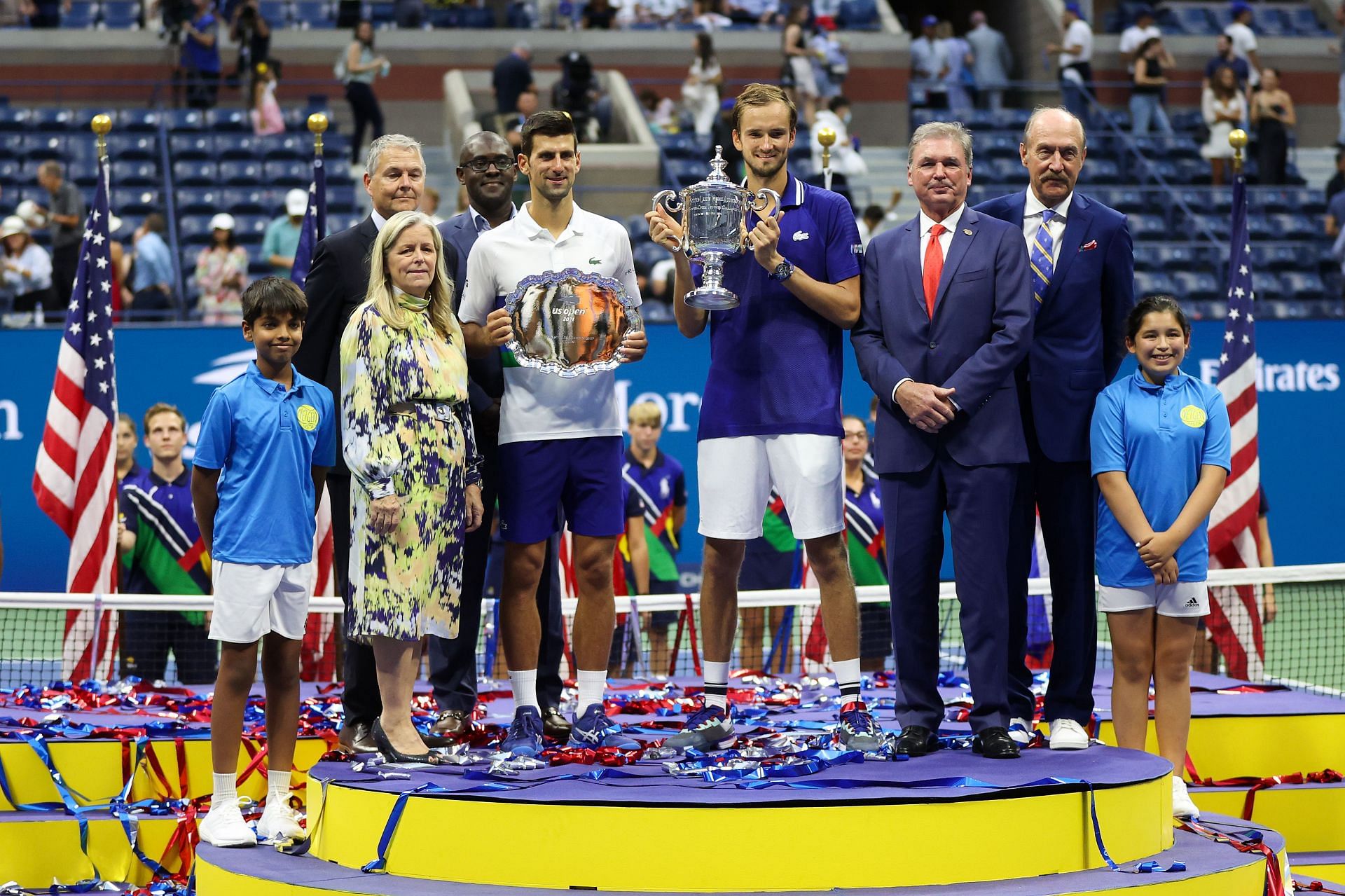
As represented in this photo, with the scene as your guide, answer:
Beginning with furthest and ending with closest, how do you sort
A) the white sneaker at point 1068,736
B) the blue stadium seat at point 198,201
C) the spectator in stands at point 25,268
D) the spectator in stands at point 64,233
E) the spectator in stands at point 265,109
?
the spectator in stands at point 265,109, the blue stadium seat at point 198,201, the spectator in stands at point 64,233, the spectator in stands at point 25,268, the white sneaker at point 1068,736

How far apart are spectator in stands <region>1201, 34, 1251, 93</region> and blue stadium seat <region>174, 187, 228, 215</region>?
40.5 feet

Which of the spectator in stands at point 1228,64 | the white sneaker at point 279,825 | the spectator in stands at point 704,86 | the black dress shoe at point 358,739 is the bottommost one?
the white sneaker at point 279,825

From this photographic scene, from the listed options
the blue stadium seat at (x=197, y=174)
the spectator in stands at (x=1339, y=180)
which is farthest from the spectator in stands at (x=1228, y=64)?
the blue stadium seat at (x=197, y=174)

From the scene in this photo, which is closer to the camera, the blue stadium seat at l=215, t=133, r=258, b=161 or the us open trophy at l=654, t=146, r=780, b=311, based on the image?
the us open trophy at l=654, t=146, r=780, b=311

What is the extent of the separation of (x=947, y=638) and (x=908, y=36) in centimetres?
1318

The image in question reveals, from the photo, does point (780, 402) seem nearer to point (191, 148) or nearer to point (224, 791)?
point (224, 791)

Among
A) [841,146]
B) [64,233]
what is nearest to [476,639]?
[64,233]

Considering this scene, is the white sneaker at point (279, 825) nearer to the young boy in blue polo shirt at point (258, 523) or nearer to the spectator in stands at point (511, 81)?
the young boy in blue polo shirt at point (258, 523)

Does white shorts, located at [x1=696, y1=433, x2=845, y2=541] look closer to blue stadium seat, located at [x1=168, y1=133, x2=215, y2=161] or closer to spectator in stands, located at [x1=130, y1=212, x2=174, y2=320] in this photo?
spectator in stands, located at [x1=130, y1=212, x2=174, y2=320]

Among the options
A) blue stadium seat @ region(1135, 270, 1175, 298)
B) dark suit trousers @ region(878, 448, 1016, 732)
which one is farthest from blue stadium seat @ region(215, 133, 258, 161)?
dark suit trousers @ region(878, 448, 1016, 732)

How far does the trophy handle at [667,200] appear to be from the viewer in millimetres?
5992

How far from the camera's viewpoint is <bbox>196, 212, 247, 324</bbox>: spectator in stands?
49.6 feet

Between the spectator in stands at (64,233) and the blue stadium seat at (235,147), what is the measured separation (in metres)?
3.01

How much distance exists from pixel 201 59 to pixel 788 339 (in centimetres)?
1600
